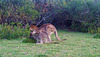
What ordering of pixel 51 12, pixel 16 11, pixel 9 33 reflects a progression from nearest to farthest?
pixel 9 33, pixel 16 11, pixel 51 12

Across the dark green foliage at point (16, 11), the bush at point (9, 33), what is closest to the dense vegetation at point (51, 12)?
the dark green foliage at point (16, 11)

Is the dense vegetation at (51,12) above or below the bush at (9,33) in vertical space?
above

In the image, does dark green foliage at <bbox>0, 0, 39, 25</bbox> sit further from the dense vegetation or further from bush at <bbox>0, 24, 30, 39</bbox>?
bush at <bbox>0, 24, 30, 39</bbox>

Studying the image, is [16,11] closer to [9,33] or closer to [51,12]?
[9,33]

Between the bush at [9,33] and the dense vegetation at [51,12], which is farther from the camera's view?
the dense vegetation at [51,12]

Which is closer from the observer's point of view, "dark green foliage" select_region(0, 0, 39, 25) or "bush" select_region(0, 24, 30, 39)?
"bush" select_region(0, 24, 30, 39)

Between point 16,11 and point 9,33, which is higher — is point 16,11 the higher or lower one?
the higher one

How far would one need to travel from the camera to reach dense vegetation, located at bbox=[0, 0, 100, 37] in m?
12.7

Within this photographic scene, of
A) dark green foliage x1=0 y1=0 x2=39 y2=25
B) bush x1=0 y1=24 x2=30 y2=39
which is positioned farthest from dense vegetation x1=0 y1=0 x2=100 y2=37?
bush x1=0 y1=24 x2=30 y2=39

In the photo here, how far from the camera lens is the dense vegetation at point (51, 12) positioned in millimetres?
12729

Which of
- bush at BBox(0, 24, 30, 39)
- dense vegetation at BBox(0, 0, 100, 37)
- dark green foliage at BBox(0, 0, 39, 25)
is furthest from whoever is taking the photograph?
dense vegetation at BBox(0, 0, 100, 37)

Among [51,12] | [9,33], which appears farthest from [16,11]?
[51,12]

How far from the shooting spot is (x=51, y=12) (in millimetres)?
14938

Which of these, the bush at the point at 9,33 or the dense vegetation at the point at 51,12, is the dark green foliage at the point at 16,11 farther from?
the bush at the point at 9,33
